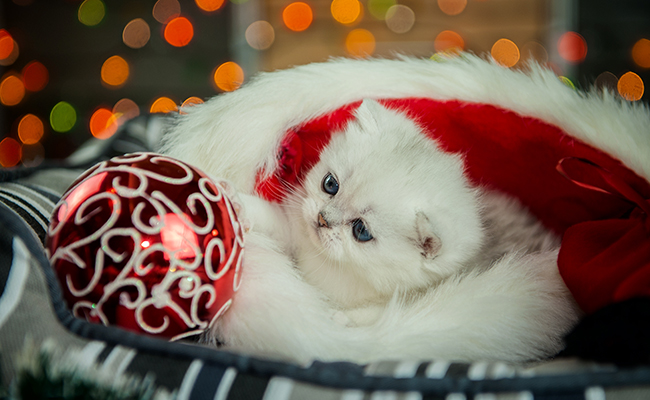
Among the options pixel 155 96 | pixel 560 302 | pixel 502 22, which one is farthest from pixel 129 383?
pixel 502 22

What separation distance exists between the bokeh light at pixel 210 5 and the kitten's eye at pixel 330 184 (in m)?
2.14

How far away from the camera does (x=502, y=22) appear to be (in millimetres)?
2545

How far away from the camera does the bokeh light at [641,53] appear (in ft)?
7.93

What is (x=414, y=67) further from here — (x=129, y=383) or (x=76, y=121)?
(x=76, y=121)

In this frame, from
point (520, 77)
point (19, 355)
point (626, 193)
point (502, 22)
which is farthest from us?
point (502, 22)

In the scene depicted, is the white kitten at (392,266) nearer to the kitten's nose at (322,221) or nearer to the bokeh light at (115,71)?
the kitten's nose at (322,221)

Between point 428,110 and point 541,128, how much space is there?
20 cm

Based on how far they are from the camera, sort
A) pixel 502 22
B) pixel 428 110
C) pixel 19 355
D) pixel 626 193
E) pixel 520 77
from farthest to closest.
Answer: pixel 502 22 → pixel 428 110 → pixel 520 77 → pixel 626 193 → pixel 19 355

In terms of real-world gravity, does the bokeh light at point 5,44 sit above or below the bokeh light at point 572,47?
above

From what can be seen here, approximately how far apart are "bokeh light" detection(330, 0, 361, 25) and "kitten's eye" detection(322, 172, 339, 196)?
2.08 meters

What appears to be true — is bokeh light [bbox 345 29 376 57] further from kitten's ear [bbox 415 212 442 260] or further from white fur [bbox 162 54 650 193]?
kitten's ear [bbox 415 212 442 260]

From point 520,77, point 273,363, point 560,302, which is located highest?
point 520,77

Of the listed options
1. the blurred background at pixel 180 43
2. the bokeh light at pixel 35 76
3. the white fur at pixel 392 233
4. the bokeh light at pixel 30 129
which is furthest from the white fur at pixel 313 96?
the bokeh light at pixel 35 76

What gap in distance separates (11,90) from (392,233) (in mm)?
2688
